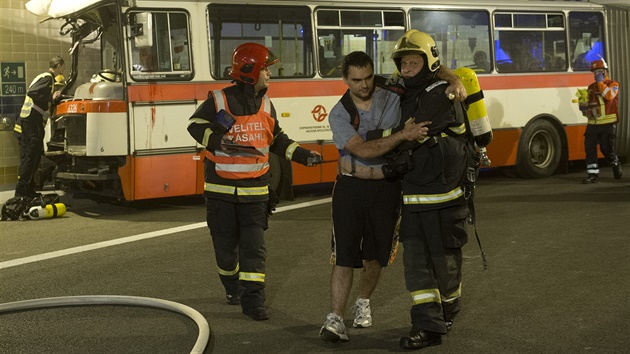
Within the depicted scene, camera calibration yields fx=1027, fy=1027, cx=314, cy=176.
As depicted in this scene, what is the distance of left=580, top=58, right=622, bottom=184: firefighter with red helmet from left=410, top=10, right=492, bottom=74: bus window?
70.8 inches

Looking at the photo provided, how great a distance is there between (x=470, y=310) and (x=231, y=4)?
7.50 m

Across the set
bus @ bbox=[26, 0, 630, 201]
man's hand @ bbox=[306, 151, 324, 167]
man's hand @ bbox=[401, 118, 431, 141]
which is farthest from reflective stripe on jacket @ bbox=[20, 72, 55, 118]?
man's hand @ bbox=[401, 118, 431, 141]

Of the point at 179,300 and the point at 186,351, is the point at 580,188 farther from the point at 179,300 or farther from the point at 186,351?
the point at 186,351

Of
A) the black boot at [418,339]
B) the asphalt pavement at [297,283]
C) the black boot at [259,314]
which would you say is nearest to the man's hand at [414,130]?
the black boot at [418,339]

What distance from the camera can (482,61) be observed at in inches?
638

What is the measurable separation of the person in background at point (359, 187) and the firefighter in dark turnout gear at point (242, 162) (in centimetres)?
80

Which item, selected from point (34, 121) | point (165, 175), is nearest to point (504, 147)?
point (165, 175)

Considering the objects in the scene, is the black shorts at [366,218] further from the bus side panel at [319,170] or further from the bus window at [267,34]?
the bus side panel at [319,170]

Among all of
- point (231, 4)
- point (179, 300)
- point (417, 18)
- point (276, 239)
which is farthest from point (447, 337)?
point (417, 18)

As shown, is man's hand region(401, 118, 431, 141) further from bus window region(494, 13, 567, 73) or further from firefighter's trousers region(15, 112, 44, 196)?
bus window region(494, 13, 567, 73)

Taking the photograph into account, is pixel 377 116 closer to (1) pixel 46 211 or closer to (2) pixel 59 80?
(1) pixel 46 211

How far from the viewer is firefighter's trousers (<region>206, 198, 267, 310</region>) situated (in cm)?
716

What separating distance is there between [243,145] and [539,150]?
1034 cm

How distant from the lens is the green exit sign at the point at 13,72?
16.5m
